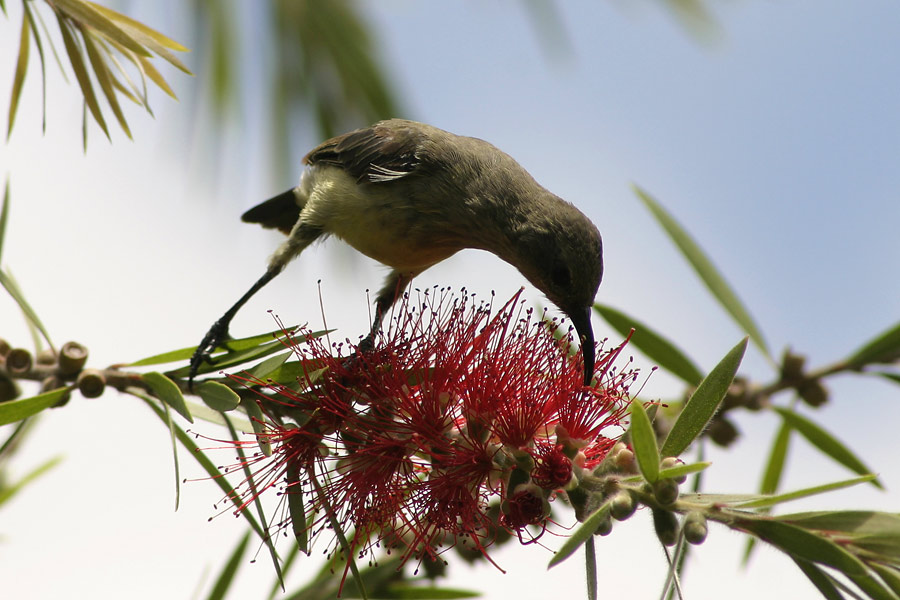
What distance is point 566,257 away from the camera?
2820mm

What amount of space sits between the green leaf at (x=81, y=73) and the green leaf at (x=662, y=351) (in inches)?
58.8

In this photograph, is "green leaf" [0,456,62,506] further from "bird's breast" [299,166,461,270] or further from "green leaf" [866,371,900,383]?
"green leaf" [866,371,900,383]

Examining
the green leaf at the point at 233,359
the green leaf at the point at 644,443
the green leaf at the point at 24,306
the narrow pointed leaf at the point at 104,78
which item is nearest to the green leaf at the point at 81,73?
the narrow pointed leaf at the point at 104,78

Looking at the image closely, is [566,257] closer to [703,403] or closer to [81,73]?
[703,403]

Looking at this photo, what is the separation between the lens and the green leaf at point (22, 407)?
1668 mm

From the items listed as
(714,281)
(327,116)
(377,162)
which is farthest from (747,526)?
(327,116)

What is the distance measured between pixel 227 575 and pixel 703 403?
1.61 m

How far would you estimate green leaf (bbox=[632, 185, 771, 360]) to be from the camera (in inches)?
99.7

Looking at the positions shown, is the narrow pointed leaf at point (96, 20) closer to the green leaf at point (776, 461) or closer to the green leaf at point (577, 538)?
the green leaf at point (577, 538)

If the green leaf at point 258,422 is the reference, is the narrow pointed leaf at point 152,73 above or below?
above

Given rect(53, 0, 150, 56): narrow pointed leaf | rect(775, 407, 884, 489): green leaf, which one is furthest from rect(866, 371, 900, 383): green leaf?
rect(53, 0, 150, 56): narrow pointed leaf

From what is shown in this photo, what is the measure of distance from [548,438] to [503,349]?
278mm

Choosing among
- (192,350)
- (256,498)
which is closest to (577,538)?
(256,498)

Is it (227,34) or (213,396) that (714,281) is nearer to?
(213,396)
